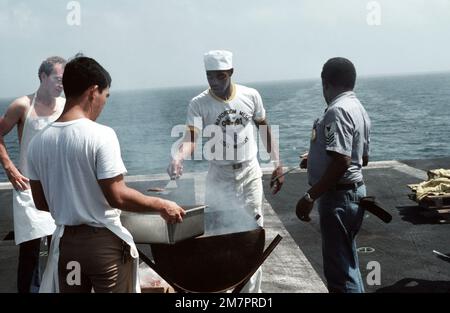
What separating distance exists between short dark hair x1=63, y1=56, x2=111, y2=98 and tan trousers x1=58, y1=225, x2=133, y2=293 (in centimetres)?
83

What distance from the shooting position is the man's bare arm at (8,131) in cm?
452

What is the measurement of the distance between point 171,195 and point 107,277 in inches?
77.1

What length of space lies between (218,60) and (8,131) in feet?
6.72

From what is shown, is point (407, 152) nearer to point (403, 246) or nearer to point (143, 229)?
point (403, 246)

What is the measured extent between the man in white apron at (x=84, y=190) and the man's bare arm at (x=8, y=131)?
148 centimetres

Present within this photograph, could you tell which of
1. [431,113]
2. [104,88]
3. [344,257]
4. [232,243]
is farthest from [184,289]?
[431,113]

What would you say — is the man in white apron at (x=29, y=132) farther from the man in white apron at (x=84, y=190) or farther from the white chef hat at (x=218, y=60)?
the man in white apron at (x=84, y=190)

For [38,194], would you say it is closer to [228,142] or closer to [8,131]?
[8,131]

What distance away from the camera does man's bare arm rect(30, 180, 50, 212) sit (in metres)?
3.17

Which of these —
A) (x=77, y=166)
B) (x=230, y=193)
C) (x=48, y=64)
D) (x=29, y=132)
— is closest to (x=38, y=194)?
(x=77, y=166)

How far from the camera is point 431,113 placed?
255ft

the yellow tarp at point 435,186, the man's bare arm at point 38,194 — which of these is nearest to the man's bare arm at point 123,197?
the man's bare arm at point 38,194

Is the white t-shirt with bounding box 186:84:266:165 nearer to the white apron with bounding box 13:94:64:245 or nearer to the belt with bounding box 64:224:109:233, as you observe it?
the white apron with bounding box 13:94:64:245

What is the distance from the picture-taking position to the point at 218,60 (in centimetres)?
471
